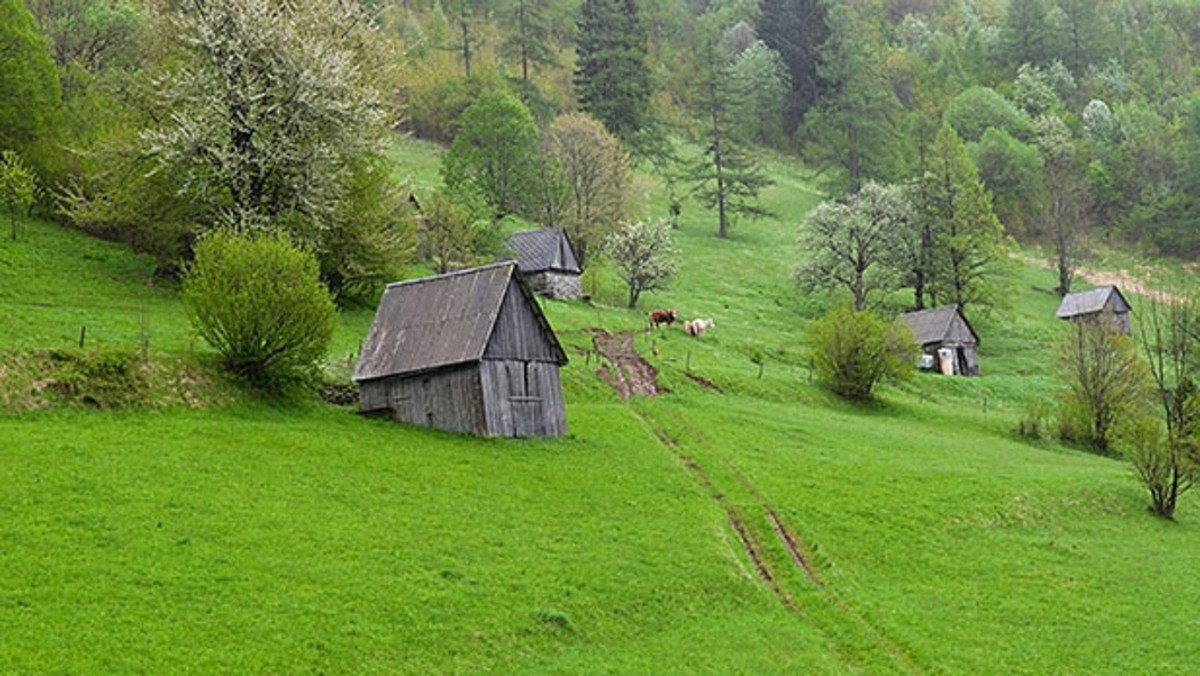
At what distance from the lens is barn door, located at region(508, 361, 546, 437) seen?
40.0 meters

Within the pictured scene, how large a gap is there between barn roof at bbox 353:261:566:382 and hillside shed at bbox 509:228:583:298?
25008 mm

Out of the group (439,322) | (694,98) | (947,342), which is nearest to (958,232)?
(947,342)

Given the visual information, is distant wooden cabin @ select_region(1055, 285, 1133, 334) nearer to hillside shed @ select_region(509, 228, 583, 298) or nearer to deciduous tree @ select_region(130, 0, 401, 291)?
hillside shed @ select_region(509, 228, 583, 298)

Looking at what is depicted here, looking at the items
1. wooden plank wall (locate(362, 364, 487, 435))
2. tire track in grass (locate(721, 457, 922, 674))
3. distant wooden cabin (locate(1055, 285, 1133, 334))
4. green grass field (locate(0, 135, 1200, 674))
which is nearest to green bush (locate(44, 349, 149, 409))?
green grass field (locate(0, 135, 1200, 674))

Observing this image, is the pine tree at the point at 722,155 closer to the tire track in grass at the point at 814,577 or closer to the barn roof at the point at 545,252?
the barn roof at the point at 545,252

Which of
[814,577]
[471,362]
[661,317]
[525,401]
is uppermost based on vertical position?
[661,317]

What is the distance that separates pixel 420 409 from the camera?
40188mm

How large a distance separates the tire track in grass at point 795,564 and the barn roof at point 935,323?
114 ft

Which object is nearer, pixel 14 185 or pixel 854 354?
pixel 14 185

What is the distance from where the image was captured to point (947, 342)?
71.1m

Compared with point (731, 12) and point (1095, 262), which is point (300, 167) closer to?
point (1095, 262)

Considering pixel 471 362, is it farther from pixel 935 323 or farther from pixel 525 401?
pixel 935 323

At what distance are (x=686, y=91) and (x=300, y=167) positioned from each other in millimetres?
105721

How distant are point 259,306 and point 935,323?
49.4m
